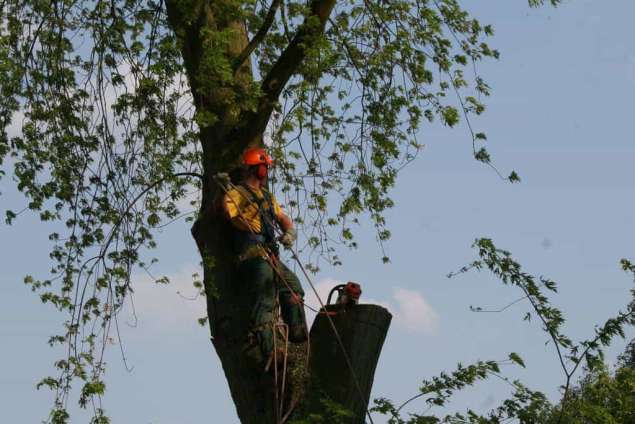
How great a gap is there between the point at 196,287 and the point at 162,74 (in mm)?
1761

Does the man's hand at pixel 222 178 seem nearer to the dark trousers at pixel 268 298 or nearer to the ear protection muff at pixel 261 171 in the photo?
the ear protection muff at pixel 261 171

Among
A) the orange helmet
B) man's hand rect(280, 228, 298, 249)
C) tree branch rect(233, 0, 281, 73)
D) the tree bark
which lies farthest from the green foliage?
tree branch rect(233, 0, 281, 73)

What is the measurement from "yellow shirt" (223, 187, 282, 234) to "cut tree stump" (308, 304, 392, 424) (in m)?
0.88

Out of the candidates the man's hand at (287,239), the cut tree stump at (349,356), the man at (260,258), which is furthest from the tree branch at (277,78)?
the cut tree stump at (349,356)

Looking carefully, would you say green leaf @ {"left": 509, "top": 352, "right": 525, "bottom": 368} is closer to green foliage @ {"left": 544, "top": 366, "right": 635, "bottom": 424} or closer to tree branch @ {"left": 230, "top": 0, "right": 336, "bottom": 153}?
green foliage @ {"left": 544, "top": 366, "right": 635, "bottom": 424}

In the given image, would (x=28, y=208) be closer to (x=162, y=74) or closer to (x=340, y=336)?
(x=162, y=74)

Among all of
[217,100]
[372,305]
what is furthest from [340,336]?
[217,100]

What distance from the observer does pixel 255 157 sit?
26.9ft

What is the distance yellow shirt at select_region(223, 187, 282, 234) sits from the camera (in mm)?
8016

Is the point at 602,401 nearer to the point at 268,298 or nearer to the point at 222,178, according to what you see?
the point at 268,298

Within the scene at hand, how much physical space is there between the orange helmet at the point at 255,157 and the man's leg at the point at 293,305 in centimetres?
72

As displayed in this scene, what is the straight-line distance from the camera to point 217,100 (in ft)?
27.3

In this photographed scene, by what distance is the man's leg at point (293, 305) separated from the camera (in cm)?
801

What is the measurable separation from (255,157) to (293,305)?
106 cm
